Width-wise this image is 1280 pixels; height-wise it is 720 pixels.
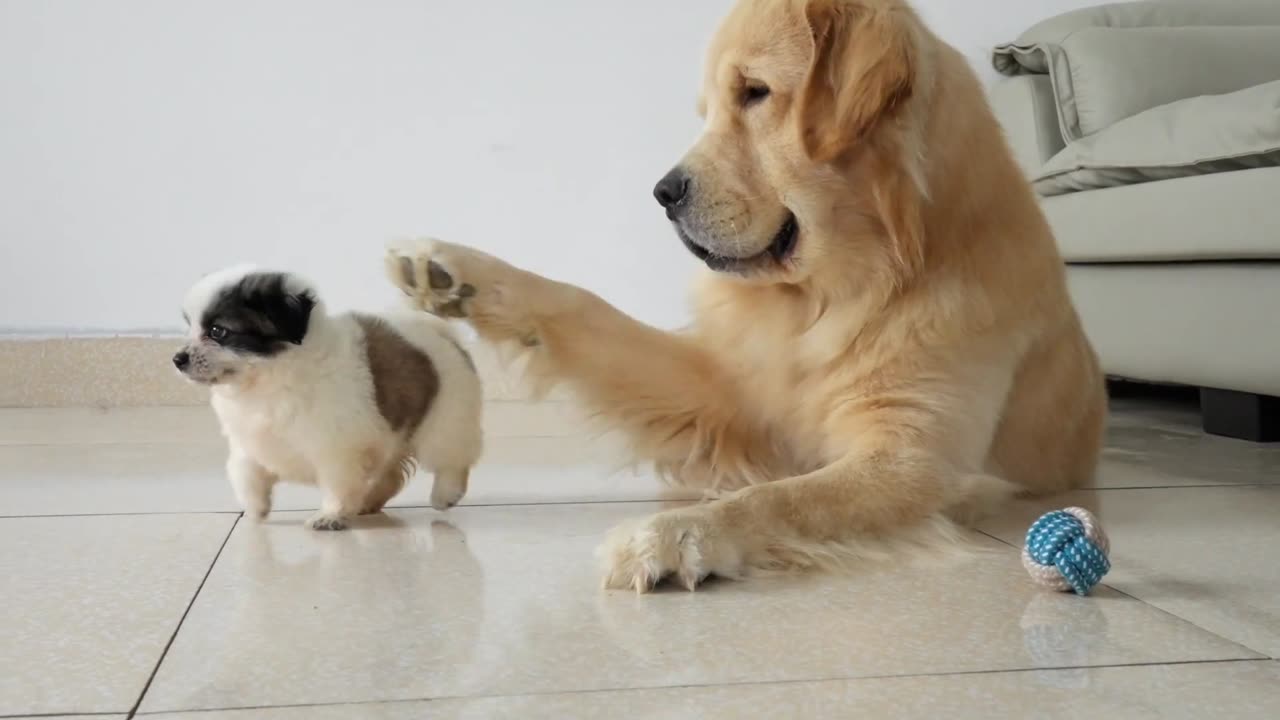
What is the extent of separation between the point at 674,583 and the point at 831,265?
0.58 metres

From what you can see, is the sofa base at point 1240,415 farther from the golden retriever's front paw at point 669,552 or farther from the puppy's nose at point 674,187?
the golden retriever's front paw at point 669,552

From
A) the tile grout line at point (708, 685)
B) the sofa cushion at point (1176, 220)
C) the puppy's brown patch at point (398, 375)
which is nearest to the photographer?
the tile grout line at point (708, 685)

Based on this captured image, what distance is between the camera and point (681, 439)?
5.99 ft

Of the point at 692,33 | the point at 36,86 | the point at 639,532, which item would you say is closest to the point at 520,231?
the point at 692,33

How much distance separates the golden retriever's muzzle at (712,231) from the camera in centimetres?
158

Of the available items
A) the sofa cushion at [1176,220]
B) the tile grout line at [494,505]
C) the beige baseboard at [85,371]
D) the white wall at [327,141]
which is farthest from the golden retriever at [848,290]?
the white wall at [327,141]

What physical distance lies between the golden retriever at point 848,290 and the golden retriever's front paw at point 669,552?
85 mm

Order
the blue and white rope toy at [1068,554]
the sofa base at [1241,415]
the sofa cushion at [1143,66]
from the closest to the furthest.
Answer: the blue and white rope toy at [1068,554]
the sofa base at [1241,415]
the sofa cushion at [1143,66]

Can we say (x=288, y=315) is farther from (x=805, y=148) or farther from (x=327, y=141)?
(x=327, y=141)

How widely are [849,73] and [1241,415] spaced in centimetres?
152

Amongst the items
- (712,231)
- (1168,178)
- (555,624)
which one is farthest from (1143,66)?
(555,624)

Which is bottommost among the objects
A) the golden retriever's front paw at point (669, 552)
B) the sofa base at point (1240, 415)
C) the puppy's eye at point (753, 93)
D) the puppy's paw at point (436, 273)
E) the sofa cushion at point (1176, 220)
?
the sofa base at point (1240, 415)

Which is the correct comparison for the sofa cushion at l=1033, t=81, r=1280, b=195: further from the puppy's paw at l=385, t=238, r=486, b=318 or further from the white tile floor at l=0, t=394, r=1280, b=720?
the puppy's paw at l=385, t=238, r=486, b=318

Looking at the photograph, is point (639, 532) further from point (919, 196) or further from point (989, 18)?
point (989, 18)
